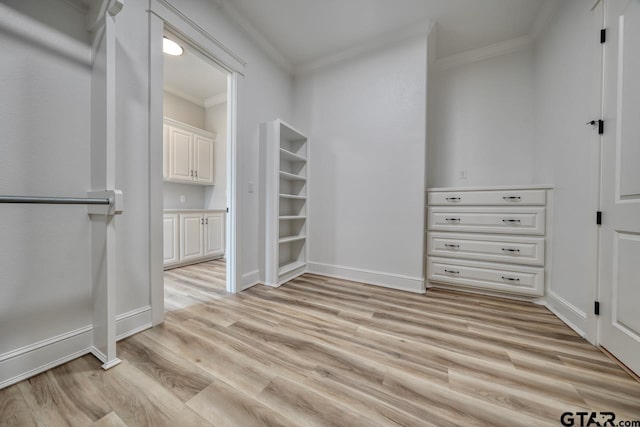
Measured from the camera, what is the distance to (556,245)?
5.95 feet

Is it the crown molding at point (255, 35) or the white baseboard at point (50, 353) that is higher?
the crown molding at point (255, 35)

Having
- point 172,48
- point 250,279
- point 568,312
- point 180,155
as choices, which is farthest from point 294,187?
point 568,312

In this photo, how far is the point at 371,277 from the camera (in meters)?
2.50

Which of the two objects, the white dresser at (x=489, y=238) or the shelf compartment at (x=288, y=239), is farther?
the shelf compartment at (x=288, y=239)

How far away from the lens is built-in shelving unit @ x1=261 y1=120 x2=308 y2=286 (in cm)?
237

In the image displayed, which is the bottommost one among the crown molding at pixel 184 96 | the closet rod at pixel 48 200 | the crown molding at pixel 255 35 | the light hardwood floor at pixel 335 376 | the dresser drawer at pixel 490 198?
the light hardwood floor at pixel 335 376

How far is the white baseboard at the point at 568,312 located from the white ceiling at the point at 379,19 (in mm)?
2550

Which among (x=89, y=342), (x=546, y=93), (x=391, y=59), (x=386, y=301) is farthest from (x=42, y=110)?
(x=546, y=93)

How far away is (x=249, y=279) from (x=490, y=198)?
99.5 inches

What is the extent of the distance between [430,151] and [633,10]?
5.51 ft

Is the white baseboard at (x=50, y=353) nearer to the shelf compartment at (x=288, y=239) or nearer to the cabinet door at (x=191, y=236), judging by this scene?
the shelf compartment at (x=288, y=239)

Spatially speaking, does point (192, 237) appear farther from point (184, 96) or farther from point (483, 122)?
point (483, 122)

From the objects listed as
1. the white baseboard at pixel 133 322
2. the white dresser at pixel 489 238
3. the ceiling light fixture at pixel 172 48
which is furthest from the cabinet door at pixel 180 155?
the white dresser at pixel 489 238

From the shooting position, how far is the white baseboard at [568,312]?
4.87 ft
